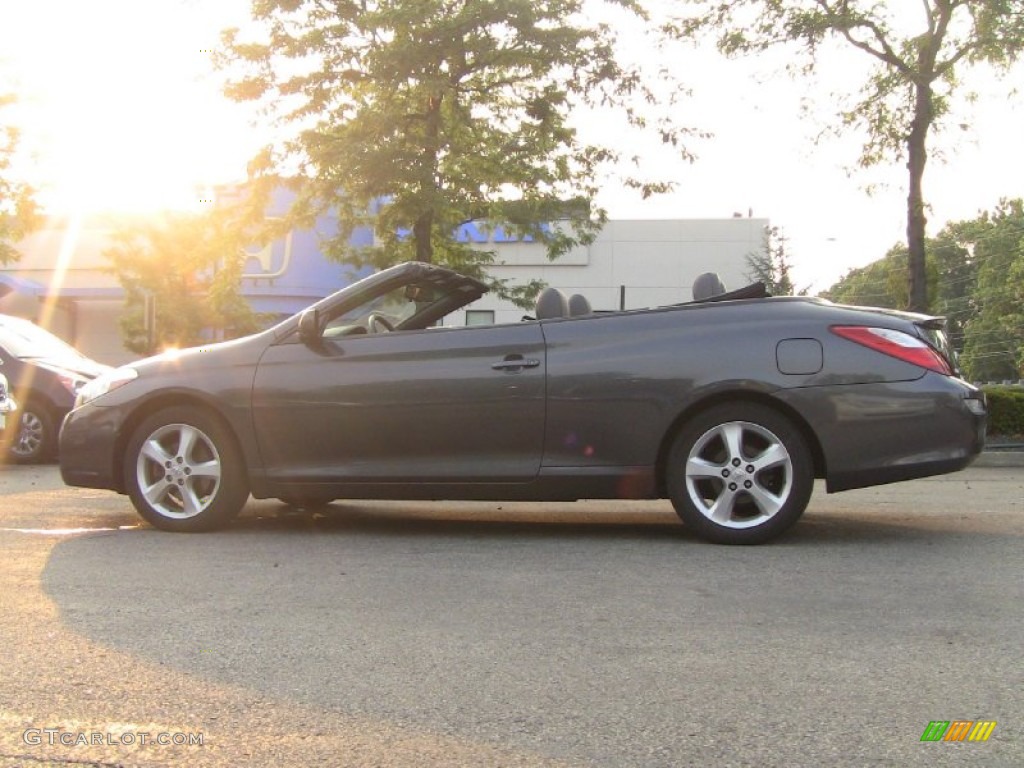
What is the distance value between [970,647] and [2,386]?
9460 mm

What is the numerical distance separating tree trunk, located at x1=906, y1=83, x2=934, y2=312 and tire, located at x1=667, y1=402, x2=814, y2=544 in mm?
8567

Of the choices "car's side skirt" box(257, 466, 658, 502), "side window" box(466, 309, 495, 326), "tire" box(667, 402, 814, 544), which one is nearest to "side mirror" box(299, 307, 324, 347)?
"car's side skirt" box(257, 466, 658, 502)

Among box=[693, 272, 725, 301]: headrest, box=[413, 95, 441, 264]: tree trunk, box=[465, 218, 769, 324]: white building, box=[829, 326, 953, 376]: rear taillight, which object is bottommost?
box=[829, 326, 953, 376]: rear taillight

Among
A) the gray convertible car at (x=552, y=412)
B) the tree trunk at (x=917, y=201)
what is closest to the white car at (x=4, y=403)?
the gray convertible car at (x=552, y=412)

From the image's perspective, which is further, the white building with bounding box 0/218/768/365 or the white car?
the white building with bounding box 0/218/768/365

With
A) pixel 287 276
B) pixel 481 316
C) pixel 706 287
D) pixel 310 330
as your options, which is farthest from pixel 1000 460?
pixel 481 316

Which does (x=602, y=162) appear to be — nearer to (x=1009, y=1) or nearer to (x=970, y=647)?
(x=1009, y=1)

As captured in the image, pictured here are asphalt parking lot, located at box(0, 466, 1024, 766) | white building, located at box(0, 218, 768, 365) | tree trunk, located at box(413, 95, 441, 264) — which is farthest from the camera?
white building, located at box(0, 218, 768, 365)

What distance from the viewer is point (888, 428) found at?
4863 mm

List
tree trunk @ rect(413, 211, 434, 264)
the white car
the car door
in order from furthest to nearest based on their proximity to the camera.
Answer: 1. tree trunk @ rect(413, 211, 434, 264)
2. the white car
3. the car door

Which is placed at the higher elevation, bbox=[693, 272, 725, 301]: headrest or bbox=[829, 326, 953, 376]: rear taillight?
bbox=[693, 272, 725, 301]: headrest

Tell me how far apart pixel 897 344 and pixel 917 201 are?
895 centimetres

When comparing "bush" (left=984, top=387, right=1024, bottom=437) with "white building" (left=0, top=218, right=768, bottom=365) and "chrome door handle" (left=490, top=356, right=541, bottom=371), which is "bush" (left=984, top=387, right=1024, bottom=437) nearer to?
"chrome door handle" (left=490, top=356, right=541, bottom=371)

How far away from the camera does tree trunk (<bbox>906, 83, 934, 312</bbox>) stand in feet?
41.4
